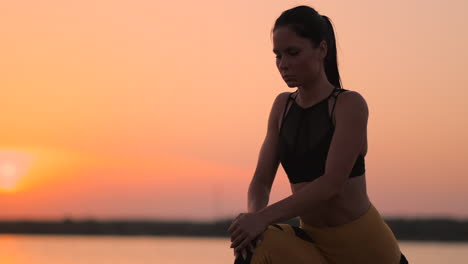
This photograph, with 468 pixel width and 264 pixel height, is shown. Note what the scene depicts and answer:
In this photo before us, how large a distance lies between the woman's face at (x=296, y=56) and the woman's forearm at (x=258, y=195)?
0.53 metres

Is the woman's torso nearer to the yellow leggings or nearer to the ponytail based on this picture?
the yellow leggings

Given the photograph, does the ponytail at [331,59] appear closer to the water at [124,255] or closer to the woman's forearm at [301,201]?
the woman's forearm at [301,201]

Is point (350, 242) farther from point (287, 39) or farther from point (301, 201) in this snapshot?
point (287, 39)

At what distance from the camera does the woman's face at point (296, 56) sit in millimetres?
3750

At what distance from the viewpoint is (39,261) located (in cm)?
1781

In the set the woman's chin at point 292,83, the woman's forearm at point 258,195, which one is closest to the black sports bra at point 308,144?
the woman's chin at point 292,83

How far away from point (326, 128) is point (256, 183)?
484 mm

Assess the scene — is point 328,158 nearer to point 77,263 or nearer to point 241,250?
point 241,250

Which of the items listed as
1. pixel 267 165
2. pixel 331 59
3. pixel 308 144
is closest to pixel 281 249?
pixel 308 144

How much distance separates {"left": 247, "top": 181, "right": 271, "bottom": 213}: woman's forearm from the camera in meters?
4.11

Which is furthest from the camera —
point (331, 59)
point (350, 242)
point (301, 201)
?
point (331, 59)

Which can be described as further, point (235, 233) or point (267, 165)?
point (267, 165)

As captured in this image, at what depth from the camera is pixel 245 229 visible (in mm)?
3582

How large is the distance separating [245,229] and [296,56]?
2.32ft
